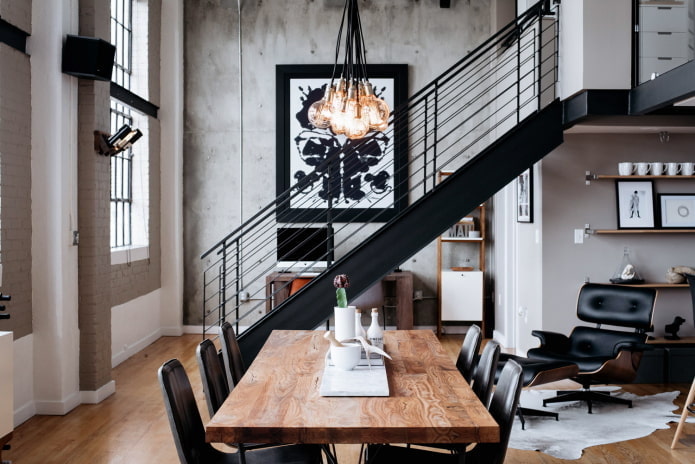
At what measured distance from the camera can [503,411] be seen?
246cm

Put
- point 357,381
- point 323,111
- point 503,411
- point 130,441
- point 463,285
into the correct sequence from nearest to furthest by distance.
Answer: point 503,411, point 357,381, point 323,111, point 130,441, point 463,285

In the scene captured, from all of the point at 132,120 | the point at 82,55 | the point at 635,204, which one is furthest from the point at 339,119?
the point at 132,120

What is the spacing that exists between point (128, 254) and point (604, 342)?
4.76 m

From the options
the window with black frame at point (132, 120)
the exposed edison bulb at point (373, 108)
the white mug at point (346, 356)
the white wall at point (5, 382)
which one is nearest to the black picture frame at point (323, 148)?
the window with black frame at point (132, 120)

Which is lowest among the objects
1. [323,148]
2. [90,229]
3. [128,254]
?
[128,254]

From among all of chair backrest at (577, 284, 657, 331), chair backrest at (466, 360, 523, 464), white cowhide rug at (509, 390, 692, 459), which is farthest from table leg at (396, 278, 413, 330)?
chair backrest at (466, 360, 523, 464)

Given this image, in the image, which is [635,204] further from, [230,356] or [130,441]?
[130,441]

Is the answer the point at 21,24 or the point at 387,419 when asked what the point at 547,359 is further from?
the point at 21,24

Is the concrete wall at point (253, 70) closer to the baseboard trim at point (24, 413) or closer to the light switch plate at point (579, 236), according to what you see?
the light switch plate at point (579, 236)

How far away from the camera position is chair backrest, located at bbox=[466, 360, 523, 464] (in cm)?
238

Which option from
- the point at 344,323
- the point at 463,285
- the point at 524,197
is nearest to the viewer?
the point at 344,323

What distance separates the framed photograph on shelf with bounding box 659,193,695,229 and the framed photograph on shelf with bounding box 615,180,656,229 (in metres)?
0.11

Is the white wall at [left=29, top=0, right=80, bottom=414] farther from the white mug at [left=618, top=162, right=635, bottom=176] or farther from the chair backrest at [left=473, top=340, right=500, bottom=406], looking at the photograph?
the white mug at [left=618, top=162, right=635, bottom=176]

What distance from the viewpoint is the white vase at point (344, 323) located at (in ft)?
10.2
